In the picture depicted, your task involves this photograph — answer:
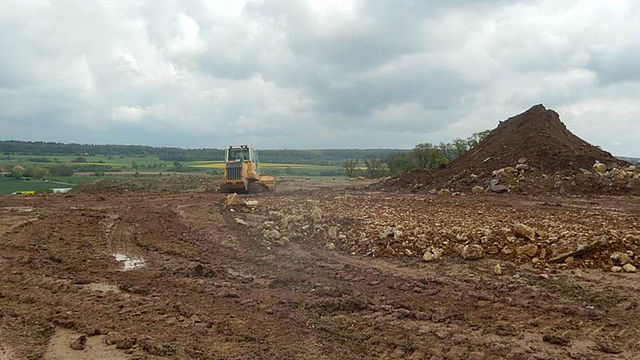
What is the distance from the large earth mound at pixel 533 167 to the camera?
18.1 m

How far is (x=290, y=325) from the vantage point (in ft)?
18.4

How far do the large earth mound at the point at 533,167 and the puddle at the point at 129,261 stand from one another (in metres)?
14.2

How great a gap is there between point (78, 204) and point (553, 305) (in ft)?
59.0

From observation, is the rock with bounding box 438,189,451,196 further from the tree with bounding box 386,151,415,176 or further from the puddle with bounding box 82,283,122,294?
the tree with bounding box 386,151,415,176

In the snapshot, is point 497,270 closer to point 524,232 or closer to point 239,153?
point 524,232

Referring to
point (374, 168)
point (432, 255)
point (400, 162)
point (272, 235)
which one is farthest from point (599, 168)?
point (374, 168)

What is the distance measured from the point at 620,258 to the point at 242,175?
19353 mm

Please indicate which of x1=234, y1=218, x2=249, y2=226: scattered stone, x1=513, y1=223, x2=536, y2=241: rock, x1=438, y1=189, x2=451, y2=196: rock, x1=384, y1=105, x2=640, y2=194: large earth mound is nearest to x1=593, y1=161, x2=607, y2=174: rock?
x1=384, y1=105, x2=640, y2=194: large earth mound

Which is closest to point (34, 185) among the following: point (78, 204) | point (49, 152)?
point (78, 204)

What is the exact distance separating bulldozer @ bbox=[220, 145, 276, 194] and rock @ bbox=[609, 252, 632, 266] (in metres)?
19.1

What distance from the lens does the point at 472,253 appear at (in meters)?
8.29

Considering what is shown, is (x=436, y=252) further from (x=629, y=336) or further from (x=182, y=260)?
(x=182, y=260)

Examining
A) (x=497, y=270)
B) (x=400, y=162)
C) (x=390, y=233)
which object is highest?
(x=400, y=162)

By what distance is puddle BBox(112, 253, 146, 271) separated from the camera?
8844 millimetres
